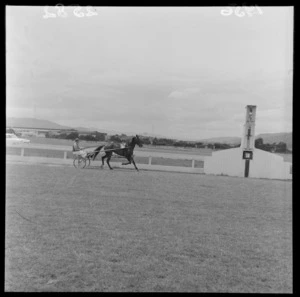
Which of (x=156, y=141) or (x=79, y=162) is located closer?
(x=156, y=141)

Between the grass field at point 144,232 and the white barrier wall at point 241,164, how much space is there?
51mm

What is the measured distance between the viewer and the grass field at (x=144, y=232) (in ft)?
6.37

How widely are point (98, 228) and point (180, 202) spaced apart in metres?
0.61

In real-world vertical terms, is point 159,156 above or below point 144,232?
above

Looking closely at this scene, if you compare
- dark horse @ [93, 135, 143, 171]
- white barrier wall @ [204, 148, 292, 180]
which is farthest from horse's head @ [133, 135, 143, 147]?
white barrier wall @ [204, 148, 292, 180]

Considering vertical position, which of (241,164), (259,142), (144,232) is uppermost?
(259,142)

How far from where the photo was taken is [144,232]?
85.4 inches

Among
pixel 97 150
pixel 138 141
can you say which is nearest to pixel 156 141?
pixel 138 141

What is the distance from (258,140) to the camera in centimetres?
A: 219

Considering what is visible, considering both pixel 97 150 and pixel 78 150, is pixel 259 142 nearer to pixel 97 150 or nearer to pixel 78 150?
pixel 97 150

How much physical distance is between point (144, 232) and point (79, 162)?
686mm

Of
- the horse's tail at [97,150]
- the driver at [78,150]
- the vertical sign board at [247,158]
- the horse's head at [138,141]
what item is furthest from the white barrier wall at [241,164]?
the driver at [78,150]
